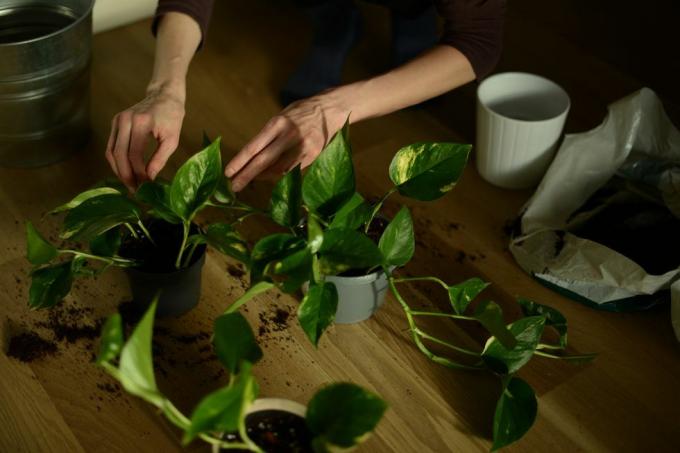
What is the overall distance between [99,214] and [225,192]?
0.16m

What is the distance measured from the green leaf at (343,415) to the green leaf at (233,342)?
88 mm

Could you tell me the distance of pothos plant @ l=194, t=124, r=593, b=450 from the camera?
3.02 feet

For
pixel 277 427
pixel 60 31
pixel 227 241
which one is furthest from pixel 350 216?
pixel 60 31

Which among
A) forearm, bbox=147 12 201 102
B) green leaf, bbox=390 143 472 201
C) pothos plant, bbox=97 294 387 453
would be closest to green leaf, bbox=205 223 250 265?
pothos plant, bbox=97 294 387 453

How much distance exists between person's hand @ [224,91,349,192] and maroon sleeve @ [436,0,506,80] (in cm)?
26

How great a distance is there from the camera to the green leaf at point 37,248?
0.93 metres

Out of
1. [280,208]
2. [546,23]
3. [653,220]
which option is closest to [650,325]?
[653,220]

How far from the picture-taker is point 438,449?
104cm

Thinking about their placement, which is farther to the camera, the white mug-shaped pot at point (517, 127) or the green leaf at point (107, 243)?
the white mug-shaped pot at point (517, 127)

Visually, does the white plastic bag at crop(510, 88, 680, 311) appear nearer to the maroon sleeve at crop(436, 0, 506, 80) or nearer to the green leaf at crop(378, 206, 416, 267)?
the maroon sleeve at crop(436, 0, 506, 80)

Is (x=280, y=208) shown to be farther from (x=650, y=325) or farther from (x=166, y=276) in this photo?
(x=650, y=325)

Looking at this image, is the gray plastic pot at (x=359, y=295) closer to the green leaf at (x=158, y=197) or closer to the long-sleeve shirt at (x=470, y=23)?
the green leaf at (x=158, y=197)

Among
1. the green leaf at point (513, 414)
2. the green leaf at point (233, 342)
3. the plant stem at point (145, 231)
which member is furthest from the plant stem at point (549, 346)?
the plant stem at point (145, 231)

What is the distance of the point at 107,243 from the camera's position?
1.06 metres
